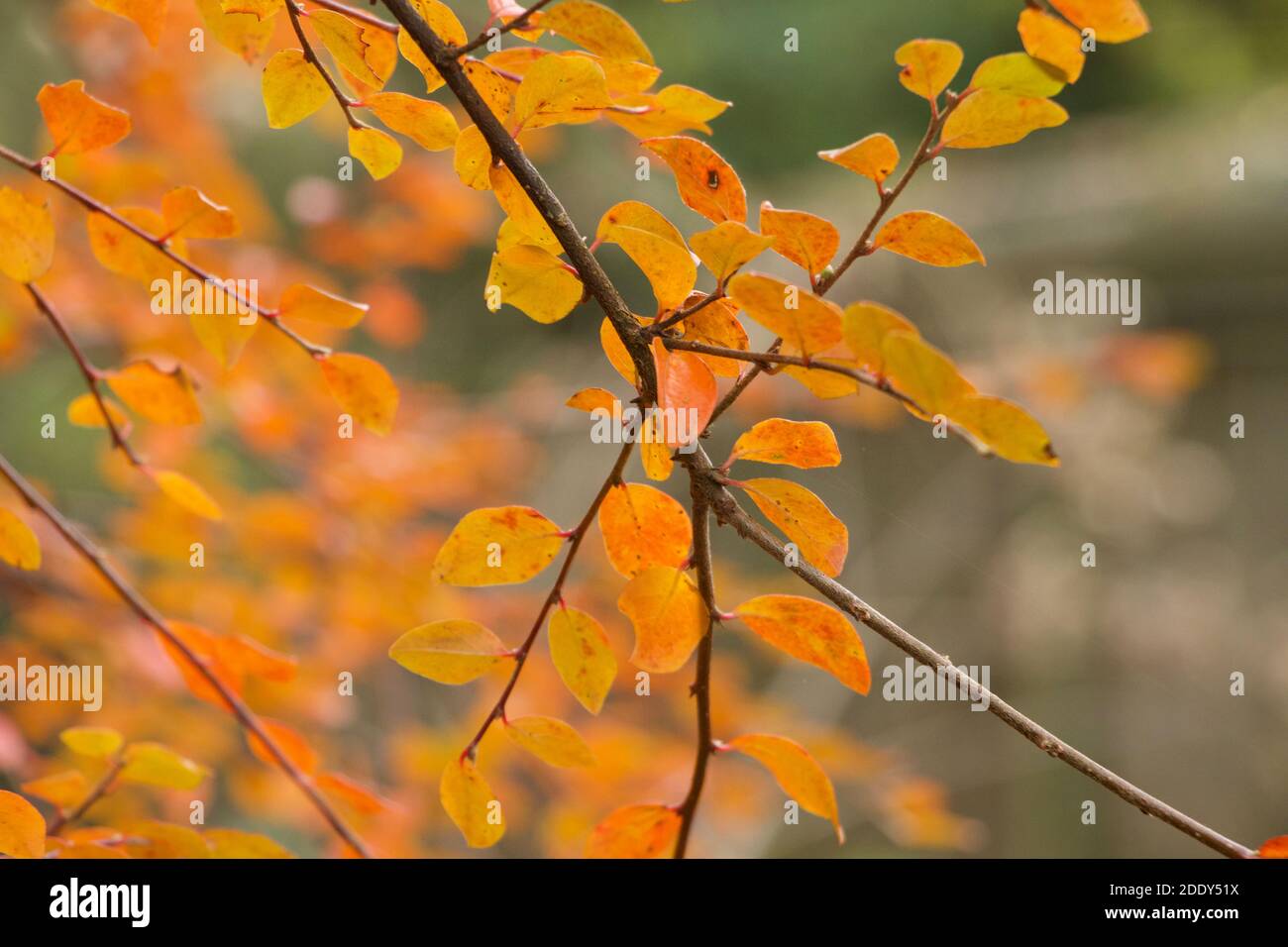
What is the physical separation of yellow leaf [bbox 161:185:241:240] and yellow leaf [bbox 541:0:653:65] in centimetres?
16

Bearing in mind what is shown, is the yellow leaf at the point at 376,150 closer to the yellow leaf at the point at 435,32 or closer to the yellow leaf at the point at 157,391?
the yellow leaf at the point at 435,32

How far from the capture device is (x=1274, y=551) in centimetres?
171

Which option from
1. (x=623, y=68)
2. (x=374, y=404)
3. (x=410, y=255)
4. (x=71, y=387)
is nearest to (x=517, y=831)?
(x=410, y=255)

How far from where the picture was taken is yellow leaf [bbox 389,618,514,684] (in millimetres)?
359

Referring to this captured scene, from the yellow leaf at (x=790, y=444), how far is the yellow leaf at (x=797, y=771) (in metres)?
0.11

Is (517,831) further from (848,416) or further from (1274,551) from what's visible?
(1274,551)

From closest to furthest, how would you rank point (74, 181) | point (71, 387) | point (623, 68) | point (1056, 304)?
point (623, 68) < point (74, 181) < point (1056, 304) < point (71, 387)

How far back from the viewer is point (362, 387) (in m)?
0.42

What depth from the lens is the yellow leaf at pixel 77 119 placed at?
0.37 m

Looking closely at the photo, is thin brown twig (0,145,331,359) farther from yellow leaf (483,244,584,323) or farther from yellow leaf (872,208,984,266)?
yellow leaf (872,208,984,266)

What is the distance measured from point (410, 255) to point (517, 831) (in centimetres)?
108

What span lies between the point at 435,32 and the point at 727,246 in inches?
5.2

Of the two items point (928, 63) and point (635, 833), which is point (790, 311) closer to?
point (928, 63)

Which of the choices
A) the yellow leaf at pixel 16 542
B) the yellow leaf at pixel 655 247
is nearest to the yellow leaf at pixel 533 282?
the yellow leaf at pixel 655 247
